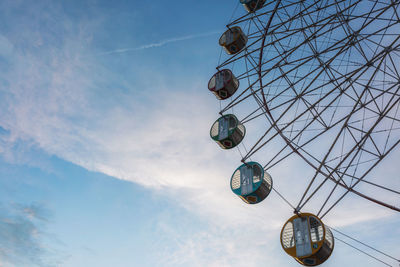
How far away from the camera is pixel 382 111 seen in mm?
12055

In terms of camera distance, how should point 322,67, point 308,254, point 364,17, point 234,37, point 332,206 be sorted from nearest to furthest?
point 308,254, point 332,206, point 364,17, point 322,67, point 234,37

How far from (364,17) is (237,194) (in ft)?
28.8

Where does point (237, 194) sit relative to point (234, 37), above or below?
below

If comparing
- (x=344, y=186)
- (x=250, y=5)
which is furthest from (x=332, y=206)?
(x=250, y=5)

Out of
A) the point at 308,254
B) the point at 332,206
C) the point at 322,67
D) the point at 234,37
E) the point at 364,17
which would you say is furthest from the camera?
the point at 234,37

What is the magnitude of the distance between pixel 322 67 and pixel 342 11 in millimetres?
2371

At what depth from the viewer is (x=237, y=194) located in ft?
47.9

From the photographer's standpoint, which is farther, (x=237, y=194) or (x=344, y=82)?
(x=237, y=194)

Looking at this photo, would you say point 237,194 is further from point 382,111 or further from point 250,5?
point 250,5

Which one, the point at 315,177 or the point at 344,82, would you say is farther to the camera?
the point at 344,82

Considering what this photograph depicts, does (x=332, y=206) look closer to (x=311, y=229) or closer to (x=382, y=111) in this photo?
(x=311, y=229)

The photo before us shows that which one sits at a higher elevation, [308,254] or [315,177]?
[315,177]

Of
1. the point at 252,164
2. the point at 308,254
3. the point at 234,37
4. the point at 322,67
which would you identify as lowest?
the point at 308,254

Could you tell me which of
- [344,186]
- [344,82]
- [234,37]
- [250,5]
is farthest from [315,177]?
[250,5]
